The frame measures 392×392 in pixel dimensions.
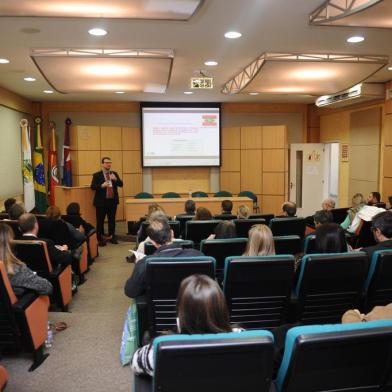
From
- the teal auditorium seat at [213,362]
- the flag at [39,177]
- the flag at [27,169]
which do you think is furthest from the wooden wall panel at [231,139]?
the teal auditorium seat at [213,362]

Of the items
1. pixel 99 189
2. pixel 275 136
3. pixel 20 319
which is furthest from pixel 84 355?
pixel 275 136

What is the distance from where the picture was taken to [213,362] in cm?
144

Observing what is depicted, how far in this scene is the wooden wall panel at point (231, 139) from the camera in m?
10.9

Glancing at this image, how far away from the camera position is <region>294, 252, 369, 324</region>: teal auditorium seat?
2824mm

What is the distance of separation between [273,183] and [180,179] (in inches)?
95.7

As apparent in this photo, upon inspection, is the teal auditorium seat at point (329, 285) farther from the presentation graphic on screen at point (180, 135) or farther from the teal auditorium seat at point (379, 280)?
the presentation graphic on screen at point (180, 135)

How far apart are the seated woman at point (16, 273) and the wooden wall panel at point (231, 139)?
27.0 feet

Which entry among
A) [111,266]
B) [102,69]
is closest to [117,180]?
[111,266]

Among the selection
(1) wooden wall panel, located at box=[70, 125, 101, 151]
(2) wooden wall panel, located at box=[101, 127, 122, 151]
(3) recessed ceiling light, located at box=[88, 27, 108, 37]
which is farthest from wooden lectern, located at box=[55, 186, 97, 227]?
(3) recessed ceiling light, located at box=[88, 27, 108, 37]

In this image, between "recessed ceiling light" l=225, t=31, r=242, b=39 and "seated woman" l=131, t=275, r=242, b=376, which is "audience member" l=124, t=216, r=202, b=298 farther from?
"recessed ceiling light" l=225, t=31, r=242, b=39

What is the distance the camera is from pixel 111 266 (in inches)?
255

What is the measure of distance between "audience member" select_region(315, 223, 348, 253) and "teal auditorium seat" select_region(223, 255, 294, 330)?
0.50m

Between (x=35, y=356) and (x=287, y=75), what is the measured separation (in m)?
5.02

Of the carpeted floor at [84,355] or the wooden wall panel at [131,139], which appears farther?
the wooden wall panel at [131,139]
